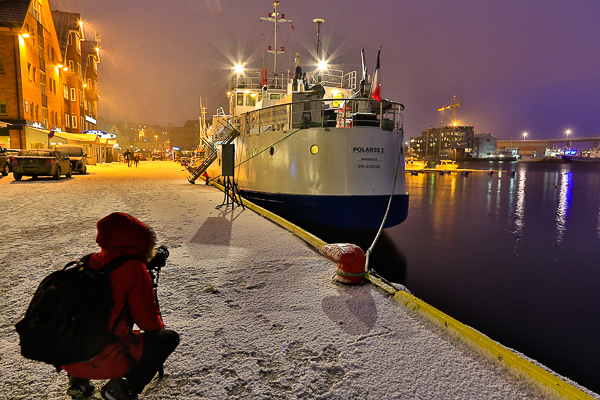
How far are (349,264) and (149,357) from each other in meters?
3.30

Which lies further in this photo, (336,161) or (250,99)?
(250,99)

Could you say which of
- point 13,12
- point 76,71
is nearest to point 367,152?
point 13,12

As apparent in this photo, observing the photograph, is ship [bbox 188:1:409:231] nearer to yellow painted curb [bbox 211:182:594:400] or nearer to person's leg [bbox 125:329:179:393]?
yellow painted curb [bbox 211:182:594:400]

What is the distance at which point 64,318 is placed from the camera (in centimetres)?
195

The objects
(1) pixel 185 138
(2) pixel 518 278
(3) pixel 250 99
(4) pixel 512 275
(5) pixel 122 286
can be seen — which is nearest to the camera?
(5) pixel 122 286

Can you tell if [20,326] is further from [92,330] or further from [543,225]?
[543,225]

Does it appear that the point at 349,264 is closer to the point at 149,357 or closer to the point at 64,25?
the point at 149,357

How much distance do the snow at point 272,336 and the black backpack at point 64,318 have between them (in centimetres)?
106

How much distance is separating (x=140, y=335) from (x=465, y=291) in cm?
820

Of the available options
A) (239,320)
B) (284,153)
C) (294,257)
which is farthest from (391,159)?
(239,320)

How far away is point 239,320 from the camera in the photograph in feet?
13.4

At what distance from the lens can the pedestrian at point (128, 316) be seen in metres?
2.22

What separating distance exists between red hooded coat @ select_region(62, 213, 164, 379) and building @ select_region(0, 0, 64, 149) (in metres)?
38.6

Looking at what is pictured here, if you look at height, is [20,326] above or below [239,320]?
above
